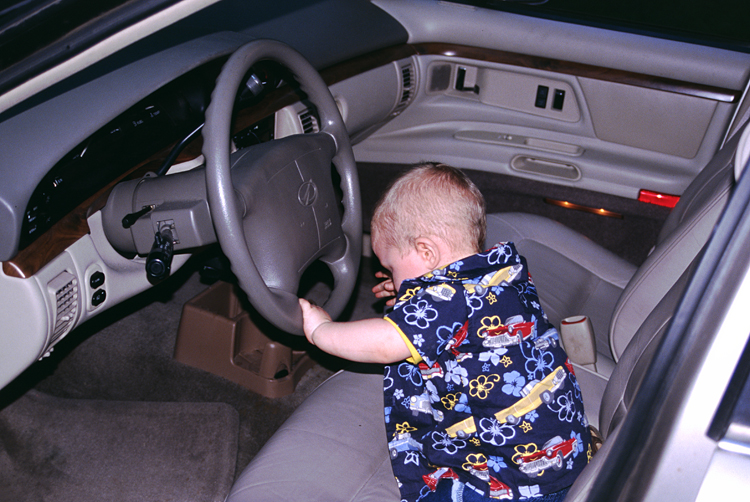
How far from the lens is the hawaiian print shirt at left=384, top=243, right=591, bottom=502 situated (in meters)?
1.13

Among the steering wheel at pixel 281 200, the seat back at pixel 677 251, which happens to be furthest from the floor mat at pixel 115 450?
the seat back at pixel 677 251

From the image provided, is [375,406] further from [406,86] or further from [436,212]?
[406,86]

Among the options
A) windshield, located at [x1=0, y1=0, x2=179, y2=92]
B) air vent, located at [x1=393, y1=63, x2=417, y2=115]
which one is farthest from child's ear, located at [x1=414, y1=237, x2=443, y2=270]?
air vent, located at [x1=393, y1=63, x2=417, y2=115]

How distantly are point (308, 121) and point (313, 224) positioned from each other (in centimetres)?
62

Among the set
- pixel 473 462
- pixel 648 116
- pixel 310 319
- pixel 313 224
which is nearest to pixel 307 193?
pixel 313 224

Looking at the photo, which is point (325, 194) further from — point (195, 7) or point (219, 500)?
point (219, 500)

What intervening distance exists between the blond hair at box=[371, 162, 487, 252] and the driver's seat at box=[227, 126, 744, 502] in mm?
371

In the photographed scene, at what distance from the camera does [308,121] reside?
6.17ft

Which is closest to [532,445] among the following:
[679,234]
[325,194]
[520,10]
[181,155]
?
[679,234]

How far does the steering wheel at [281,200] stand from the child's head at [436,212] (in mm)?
203

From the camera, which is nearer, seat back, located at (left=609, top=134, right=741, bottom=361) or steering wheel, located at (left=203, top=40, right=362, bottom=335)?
steering wheel, located at (left=203, top=40, right=362, bottom=335)

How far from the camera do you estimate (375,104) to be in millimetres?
2256

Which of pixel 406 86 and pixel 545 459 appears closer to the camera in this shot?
pixel 545 459

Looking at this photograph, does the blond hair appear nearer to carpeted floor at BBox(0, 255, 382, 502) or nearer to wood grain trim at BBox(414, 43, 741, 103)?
carpeted floor at BBox(0, 255, 382, 502)
